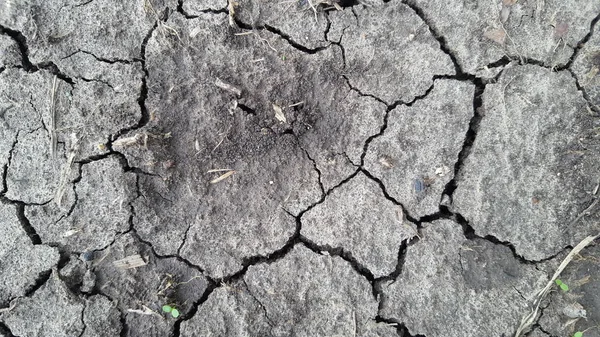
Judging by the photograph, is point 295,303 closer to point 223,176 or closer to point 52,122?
point 223,176

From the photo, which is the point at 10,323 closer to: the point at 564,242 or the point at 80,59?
the point at 80,59

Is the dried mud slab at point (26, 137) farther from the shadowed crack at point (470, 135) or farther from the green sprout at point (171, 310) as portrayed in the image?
the shadowed crack at point (470, 135)

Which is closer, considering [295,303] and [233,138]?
[295,303]

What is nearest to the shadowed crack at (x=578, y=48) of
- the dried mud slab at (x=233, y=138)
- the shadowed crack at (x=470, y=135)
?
the shadowed crack at (x=470, y=135)

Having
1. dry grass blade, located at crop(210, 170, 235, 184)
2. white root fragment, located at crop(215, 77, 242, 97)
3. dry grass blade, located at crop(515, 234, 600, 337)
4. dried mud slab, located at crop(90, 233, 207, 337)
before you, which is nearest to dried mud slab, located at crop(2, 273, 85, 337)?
dried mud slab, located at crop(90, 233, 207, 337)

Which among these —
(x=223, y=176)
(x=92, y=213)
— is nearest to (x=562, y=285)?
(x=223, y=176)

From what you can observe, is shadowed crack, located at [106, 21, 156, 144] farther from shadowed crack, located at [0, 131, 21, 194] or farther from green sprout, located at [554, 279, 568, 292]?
green sprout, located at [554, 279, 568, 292]
